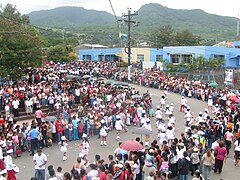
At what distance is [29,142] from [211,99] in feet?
46.3

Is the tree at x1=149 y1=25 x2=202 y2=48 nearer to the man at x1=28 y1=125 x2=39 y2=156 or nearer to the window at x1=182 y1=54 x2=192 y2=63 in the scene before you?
the window at x1=182 y1=54 x2=192 y2=63

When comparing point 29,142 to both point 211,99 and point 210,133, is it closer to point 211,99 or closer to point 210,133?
point 210,133

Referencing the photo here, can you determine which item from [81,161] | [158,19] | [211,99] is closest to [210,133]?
[81,161]

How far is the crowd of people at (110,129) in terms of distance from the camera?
9891mm

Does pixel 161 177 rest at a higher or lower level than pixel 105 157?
higher

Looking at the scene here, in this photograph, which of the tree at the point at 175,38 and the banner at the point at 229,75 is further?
the tree at the point at 175,38

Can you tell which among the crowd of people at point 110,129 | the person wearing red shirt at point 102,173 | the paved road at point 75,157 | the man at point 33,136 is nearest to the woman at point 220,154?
the crowd of people at point 110,129

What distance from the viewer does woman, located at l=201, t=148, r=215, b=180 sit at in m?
10.6

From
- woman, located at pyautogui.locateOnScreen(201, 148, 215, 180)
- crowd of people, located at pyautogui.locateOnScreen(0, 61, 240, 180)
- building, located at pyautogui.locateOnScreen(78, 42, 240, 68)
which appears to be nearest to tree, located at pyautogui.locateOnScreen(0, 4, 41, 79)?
crowd of people, located at pyautogui.locateOnScreen(0, 61, 240, 180)

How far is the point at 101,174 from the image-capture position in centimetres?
858

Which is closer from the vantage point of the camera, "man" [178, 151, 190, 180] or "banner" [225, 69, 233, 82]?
"man" [178, 151, 190, 180]

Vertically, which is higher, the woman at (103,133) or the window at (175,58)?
the window at (175,58)

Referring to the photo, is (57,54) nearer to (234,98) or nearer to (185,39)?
(234,98)

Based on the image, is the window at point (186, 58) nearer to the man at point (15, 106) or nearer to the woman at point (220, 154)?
the man at point (15, 106)
